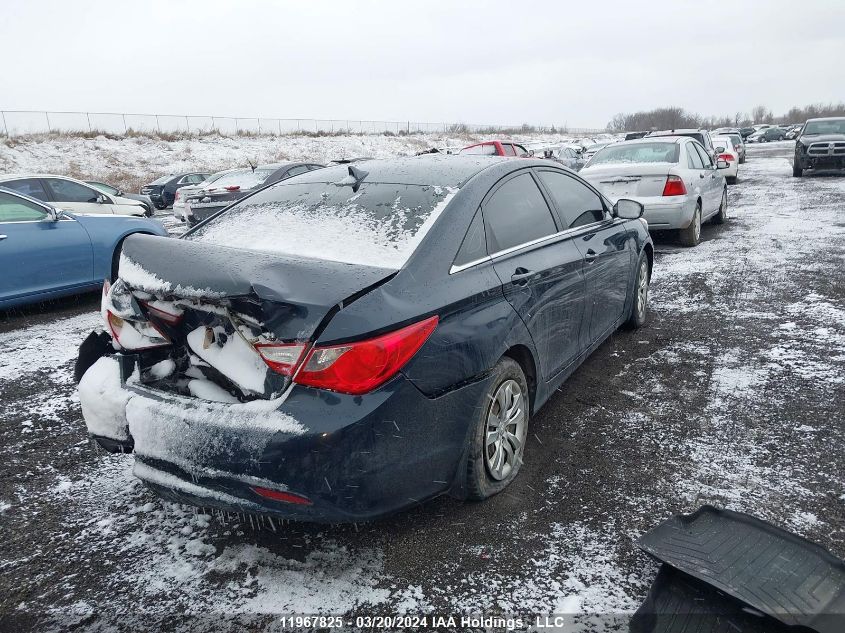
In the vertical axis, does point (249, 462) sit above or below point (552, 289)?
→ below

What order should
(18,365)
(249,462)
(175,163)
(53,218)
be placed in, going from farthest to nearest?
(175,163)
(53,218)
(18,365)
(249,462)

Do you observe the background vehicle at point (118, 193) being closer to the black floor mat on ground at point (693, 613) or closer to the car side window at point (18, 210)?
the car side window at point (18, 210)

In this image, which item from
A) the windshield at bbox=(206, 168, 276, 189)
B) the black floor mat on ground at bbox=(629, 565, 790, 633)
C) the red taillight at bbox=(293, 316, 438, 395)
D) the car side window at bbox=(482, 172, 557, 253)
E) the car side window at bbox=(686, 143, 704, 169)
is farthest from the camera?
the windshield at bbox=(206, 168, 276, 189)

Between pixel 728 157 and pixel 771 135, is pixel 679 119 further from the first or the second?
pixel 728 157

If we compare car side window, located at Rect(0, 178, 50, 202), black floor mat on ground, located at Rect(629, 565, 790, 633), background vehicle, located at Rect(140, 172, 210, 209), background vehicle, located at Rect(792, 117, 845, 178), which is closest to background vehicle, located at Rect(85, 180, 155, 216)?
background vehicle, located at Rect(140, 172, 210, 209)

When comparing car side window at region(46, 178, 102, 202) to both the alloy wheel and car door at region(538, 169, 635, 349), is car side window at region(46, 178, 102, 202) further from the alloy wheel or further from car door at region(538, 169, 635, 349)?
the alloy wheel

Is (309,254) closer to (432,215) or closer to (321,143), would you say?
(432,215)

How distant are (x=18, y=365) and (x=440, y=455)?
4500 millimetres

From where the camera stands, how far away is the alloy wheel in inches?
114

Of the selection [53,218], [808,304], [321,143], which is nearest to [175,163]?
[321,143]

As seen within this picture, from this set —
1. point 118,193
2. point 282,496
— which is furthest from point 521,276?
point 118,193

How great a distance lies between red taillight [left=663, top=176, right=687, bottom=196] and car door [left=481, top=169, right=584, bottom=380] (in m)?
5.48

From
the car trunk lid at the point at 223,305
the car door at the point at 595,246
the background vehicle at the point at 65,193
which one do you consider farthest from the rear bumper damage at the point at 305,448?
the background vehicle at the point at 65,193

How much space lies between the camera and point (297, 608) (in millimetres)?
2334
